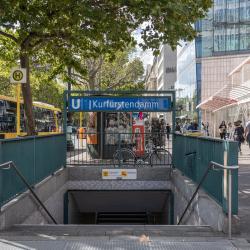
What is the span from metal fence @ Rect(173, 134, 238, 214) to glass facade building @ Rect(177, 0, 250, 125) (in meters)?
51.2

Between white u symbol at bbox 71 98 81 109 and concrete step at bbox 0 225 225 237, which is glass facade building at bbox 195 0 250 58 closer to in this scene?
white u symbol at bbox 71 98 81 109

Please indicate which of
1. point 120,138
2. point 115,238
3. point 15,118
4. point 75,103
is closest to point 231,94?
point 15,118

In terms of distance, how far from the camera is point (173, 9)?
1038 centimetres

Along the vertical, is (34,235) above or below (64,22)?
below

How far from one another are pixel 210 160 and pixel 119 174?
6125 millimetres

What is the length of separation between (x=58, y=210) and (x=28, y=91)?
11.8 feet

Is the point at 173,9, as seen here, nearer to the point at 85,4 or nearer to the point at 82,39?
the point at 85,4

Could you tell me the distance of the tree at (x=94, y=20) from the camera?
1093 cm

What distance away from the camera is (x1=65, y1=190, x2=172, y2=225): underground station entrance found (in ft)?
49.6

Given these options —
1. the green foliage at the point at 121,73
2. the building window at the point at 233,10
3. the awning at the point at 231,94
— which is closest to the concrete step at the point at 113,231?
the awning at the point at 231,94

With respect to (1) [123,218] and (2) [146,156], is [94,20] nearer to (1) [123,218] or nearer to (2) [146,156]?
(2) [146,156]

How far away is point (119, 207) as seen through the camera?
643 inches

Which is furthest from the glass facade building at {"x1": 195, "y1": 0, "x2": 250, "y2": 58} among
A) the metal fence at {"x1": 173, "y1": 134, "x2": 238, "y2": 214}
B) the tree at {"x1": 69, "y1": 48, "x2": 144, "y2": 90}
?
the metal fence at {"x1": 173, "y1": 134, "x2": 238, "y2": 214}

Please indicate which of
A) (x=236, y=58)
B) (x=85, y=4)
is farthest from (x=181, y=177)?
(x=236, y=58)
